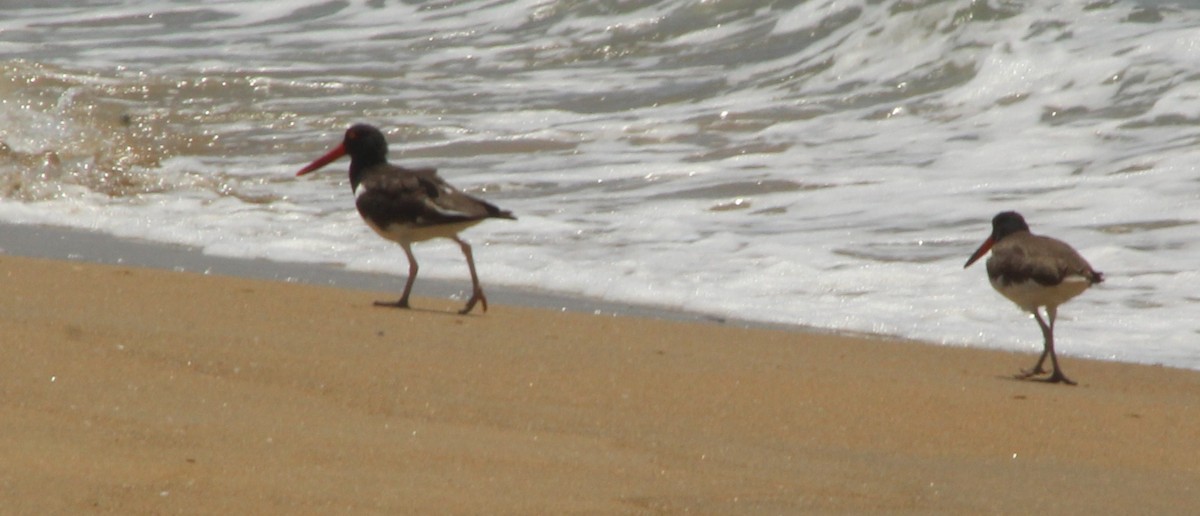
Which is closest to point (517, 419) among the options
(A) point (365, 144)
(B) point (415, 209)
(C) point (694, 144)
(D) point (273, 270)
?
(B) point (415, 209)

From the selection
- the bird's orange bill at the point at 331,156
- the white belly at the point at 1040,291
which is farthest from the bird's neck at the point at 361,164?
the white belly at the point at 1040,291

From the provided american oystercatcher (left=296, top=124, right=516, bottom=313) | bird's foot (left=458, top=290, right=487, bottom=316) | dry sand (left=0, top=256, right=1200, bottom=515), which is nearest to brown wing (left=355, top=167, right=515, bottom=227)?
american oystercatcher (left=296, top=124, right=516, bottom=313)

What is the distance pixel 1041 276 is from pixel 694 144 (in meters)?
5.45

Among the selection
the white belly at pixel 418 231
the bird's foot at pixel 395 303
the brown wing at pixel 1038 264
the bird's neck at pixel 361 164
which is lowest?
the bird's foot at pixel 395 303

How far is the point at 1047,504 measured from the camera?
3473mm

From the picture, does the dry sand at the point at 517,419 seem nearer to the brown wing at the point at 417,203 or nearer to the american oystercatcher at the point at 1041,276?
the american oystercatcher at the point at 1041,276

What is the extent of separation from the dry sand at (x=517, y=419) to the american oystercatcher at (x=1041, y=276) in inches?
7.0

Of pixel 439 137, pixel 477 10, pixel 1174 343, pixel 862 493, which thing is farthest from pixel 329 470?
pixel 477 10

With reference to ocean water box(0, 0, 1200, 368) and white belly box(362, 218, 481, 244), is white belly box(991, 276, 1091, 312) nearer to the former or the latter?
ocean water box(0, 0, 1200, 368)

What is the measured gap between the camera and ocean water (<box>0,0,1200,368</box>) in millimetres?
7250

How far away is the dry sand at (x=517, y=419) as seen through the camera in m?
3.14

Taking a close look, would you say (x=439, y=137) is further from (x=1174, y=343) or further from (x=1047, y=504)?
(x=1047, y=504)

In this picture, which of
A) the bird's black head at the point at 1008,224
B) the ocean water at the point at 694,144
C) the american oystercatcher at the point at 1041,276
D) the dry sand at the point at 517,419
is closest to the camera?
the dry sand at the point at 517,419

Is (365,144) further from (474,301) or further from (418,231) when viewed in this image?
(474,301)
